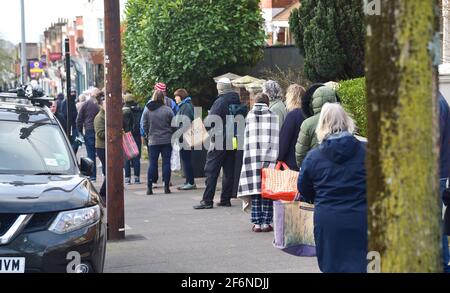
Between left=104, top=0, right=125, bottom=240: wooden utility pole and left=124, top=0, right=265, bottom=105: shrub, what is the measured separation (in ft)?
25.4

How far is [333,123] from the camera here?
21.1 ft

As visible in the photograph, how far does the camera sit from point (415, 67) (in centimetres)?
394

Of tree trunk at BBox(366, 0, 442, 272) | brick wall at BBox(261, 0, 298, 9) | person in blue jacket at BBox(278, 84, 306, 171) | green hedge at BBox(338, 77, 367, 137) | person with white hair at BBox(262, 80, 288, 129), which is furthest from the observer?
brick wall at BBox(261, 0, 298, 9)

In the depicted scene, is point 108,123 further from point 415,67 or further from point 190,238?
point 415,67

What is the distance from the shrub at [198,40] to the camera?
18.3 metres

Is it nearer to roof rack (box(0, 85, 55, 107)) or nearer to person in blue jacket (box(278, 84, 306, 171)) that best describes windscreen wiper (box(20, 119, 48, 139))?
roof rack (box(0, 85, 55, 107))

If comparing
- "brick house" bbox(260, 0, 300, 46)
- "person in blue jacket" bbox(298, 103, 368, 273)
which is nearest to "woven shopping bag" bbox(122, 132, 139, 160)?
"person in blue jacket" bbox(298, 103, 368, 273)

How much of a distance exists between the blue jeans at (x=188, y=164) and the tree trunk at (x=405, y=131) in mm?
11514

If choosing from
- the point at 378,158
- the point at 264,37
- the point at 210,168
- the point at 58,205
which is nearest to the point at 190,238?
the point at 210,168

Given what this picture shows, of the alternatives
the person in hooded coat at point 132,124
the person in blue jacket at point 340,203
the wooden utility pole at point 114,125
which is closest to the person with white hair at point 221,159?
the wooden utility pole at point 114,125

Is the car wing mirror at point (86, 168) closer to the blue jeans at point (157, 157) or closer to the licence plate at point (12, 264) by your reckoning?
the licence plate at point (12, 264)

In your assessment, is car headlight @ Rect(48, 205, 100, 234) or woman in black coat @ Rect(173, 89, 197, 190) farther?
woman in black coat @ Rect(173, 89, 197, 190)

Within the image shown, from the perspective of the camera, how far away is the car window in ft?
26.2

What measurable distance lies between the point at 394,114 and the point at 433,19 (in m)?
0.45
